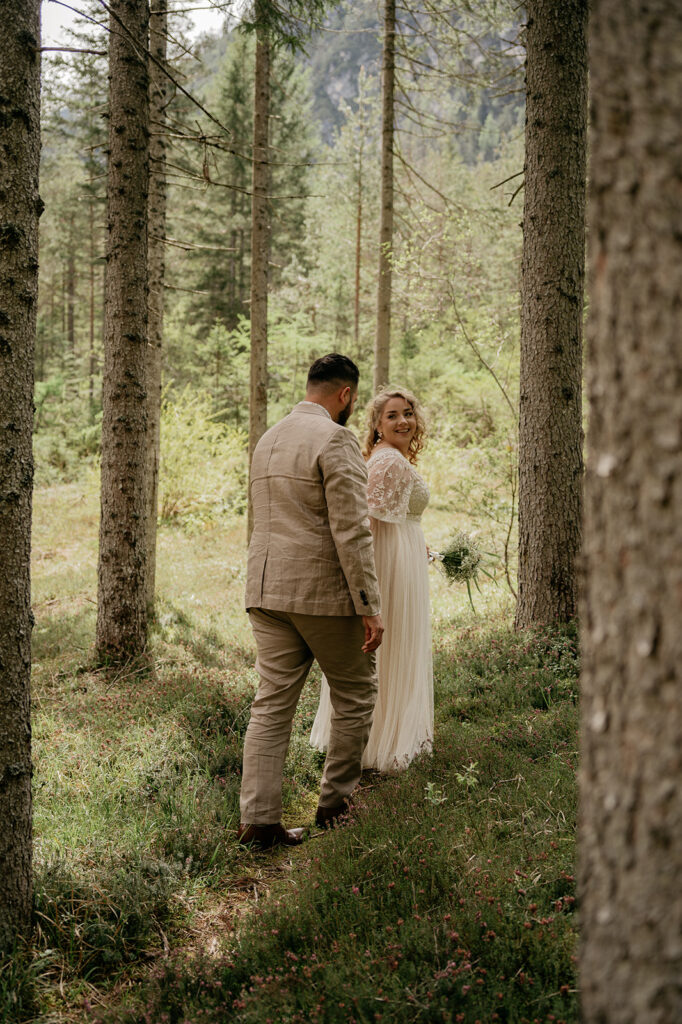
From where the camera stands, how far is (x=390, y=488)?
4789 millimetres

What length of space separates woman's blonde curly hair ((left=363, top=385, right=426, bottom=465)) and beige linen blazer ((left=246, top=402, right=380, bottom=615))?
3.79 feet

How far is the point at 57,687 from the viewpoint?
6.15m

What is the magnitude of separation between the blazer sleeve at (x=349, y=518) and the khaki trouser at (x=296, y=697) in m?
0.19

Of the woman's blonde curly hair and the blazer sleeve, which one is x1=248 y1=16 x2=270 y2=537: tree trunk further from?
the blazer sleeve

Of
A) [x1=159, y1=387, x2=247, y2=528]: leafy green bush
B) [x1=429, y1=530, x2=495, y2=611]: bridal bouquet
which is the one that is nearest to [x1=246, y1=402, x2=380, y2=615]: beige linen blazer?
[x1=429, y1=530, x2=495, y2=611]: bridal bouquet

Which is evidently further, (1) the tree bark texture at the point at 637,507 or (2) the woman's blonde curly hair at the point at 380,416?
(2) the woman's blonde curly hair at the point at 380,416

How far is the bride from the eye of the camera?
4.79 meters

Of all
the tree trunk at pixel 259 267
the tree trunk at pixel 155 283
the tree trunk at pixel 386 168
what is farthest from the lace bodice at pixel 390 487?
the tree trunk at pixel 386 168

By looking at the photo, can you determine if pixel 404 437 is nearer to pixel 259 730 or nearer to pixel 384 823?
pixel 259 730

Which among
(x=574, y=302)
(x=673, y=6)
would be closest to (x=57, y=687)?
(x=574, y=302)

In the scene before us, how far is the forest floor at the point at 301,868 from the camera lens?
2436mm

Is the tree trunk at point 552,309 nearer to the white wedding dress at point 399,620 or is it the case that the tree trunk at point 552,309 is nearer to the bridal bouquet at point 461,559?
the bridal bouquet at point 461,559

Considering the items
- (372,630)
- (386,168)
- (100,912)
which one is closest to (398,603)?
(372,630)

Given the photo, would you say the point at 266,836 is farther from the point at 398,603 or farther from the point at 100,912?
the point at 398,603
